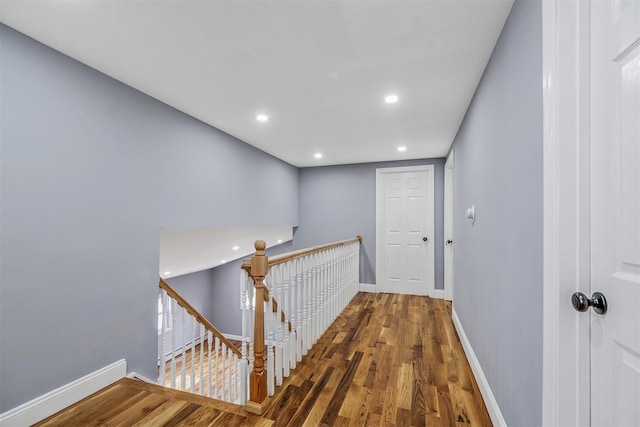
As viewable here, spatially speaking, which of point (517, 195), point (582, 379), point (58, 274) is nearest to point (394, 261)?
point (517, 195)

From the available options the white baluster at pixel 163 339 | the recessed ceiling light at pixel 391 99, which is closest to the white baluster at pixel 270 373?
the white baluster at pixel 163 339

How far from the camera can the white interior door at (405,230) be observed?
4.67 metres

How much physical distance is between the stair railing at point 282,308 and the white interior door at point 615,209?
156 centimetres

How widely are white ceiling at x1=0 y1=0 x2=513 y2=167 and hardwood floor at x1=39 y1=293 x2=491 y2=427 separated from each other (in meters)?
2.24

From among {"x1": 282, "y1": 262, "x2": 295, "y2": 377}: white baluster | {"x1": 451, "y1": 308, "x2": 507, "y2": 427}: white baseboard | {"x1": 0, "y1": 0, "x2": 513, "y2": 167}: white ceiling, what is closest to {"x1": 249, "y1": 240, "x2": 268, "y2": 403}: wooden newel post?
{"x1": 282, "y1": 262, "x2": 295, "y2": 377}: white baluster

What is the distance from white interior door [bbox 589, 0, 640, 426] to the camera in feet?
2.43

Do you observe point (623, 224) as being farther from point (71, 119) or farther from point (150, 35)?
point (71, 119)

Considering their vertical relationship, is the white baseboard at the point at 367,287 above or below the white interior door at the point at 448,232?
below

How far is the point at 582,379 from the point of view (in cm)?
91

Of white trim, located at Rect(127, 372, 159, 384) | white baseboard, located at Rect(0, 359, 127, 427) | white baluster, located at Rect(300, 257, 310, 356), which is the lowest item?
white trim, located at Rect(127, 372, 159, 384)

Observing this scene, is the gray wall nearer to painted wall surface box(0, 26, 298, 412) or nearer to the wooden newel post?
the wooden newel post

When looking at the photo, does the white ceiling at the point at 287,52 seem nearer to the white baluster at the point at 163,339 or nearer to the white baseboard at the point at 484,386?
the white baluster at the point at 163,339

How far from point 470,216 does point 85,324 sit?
9.79ft

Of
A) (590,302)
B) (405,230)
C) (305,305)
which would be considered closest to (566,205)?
(590,302)
